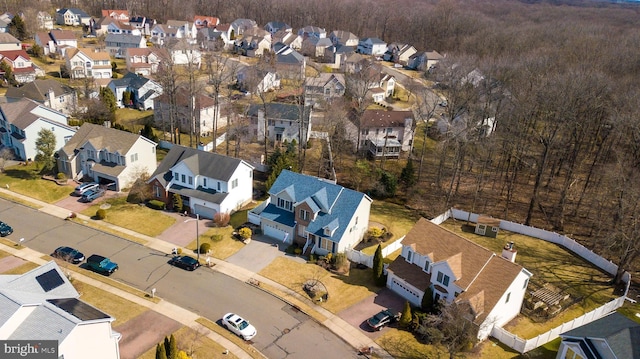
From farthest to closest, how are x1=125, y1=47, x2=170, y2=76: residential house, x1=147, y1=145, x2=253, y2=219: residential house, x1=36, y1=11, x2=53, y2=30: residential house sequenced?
x1=36, y1=11, x2=53, y2=30: residential house → x1=125, y1=47, x2=170, y2=76: residential house → x1=147, y1=145, x2=253, y2=219: residential house

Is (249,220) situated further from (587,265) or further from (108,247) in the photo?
(587,265)

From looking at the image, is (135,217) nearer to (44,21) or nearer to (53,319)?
(53,319)

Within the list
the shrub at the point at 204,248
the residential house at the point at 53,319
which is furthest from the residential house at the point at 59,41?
the residential house at the point at 53,319

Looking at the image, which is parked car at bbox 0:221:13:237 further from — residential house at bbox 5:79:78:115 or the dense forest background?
the dense forest background

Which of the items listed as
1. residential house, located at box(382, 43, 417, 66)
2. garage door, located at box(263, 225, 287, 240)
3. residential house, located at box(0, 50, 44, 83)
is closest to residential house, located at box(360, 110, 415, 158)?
garage door, located at box(263, 225, 287, 240)

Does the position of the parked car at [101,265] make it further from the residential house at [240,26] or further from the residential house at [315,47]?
the residential house at [240,26]
